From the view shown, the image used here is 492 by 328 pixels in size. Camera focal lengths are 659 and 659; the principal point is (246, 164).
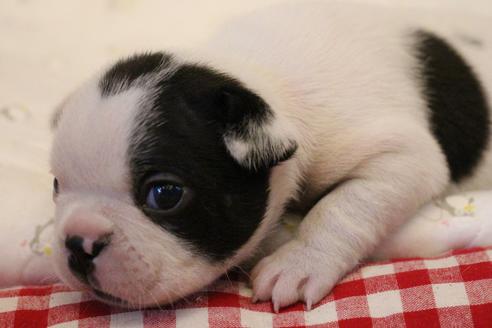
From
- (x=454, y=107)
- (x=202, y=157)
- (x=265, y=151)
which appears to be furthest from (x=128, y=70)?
(x=454, y=107)

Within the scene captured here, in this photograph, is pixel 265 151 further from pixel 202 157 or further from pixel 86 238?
pixel 86 238

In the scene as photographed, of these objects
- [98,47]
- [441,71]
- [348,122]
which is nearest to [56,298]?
[348,122]

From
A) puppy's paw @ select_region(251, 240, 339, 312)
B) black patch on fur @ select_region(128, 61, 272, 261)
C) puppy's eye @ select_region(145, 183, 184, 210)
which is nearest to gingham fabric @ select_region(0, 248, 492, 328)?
puppy's paw @ select_region(251, 240, 339, 312)

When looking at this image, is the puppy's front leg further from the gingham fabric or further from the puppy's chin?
the puppy's chin

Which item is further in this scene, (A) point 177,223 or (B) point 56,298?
(B) point 56,298

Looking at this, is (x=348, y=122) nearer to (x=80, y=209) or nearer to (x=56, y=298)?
(x=80, y=209)

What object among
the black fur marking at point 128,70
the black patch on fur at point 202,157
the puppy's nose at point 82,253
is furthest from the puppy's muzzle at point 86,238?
the black fur marking at point 128,70
